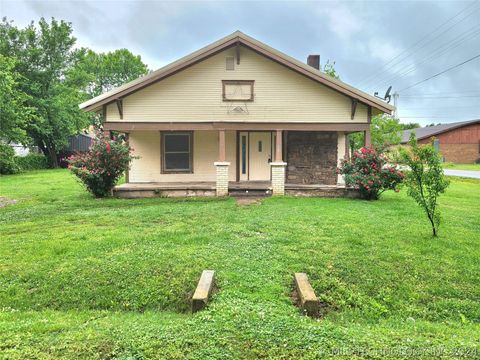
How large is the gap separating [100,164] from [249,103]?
5300mm

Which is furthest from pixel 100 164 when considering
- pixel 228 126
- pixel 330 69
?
pixel 330 69

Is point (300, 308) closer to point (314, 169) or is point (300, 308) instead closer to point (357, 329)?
point (357, 329)

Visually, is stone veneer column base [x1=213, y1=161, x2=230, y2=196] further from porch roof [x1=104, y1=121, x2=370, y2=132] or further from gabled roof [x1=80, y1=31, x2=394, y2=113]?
gabled roof [x1=80, y1=31, x2=394, y2=113]

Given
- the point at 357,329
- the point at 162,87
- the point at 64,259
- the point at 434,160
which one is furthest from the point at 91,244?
the point at 162,87

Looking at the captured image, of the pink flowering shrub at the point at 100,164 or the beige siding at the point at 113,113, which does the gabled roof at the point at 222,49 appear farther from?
the pink flowering shrub at the point at 100,164

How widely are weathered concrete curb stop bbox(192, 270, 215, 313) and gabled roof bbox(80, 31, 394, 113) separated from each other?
28.6 ft

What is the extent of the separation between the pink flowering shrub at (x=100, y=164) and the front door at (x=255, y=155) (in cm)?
448

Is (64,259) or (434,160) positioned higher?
(434,160)

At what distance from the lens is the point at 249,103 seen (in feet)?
38.8

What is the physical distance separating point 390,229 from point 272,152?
7279mm

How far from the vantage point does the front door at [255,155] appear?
43.7ft

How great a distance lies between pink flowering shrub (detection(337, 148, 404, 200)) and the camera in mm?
10383

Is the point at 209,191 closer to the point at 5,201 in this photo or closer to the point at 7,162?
the point at 5,201

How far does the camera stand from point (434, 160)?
5898mm
